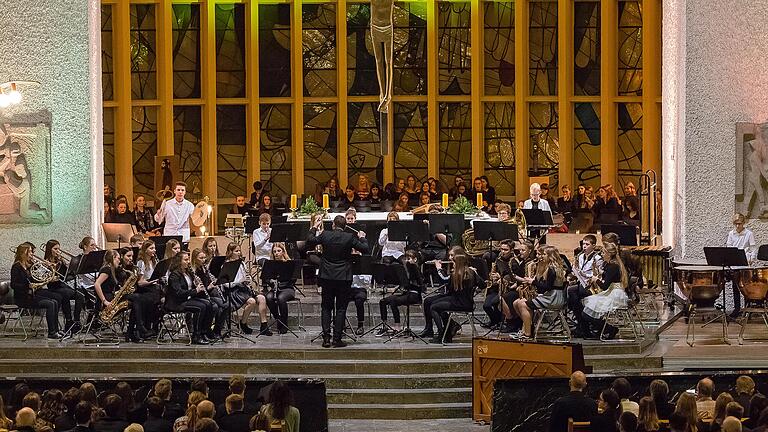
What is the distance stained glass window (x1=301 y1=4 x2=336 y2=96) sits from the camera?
28.5 metres

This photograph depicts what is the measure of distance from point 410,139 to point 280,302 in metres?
11.6

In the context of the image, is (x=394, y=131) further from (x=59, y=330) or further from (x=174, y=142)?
(x=59, y=330)

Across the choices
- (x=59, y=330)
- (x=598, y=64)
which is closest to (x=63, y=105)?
(x=59, y=330)

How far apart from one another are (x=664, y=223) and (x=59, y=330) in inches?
328

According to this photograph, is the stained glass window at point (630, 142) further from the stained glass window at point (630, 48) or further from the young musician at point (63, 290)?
the young musician at point (63, 290)

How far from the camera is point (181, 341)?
671 inches

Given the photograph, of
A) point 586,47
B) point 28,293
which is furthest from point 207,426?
point 586,47

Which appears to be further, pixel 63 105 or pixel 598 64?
pixel 598 64

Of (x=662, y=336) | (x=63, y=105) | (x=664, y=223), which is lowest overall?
(x=662, y=336)

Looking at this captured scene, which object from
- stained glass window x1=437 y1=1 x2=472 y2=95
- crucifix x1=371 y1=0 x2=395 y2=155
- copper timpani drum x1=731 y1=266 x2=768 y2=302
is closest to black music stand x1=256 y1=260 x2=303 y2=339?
crucifix x1=371 y1=0 x2=395 y2=155

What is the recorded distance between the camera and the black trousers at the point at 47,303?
17.2 meters

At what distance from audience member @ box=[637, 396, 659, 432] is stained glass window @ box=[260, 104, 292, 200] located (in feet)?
59.9

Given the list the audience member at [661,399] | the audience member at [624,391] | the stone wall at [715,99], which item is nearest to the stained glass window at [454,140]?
the stone wall at [715,99]

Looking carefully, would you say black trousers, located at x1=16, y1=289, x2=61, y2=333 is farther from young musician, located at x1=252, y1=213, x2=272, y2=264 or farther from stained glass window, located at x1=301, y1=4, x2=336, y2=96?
stained glass window, located at x1=301, y1=4, x2=336, y2=96
